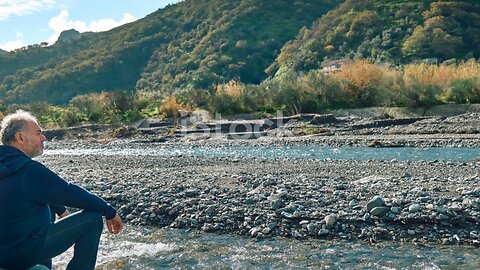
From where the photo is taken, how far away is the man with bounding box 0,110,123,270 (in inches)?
133

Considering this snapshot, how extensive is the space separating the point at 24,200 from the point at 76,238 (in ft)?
1.76

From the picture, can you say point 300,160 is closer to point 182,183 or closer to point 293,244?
point 182,183

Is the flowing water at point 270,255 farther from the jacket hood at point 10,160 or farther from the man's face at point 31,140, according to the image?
the jacket hood at point 10,160

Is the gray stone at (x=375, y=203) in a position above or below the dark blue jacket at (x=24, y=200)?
below

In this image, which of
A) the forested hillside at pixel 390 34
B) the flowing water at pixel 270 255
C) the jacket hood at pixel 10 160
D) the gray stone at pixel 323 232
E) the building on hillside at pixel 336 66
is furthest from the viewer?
the forested hillside at pixel 390 34

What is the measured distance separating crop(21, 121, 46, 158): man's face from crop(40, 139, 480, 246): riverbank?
11.1 feet

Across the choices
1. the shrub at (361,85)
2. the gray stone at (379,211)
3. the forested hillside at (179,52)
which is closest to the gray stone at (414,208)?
the gray stone at (379,211)

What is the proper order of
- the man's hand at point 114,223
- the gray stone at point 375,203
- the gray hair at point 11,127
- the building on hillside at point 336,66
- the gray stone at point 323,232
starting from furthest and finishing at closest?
the building on hillside at point 336,66
the gray stone at point 375,203
the gray stone at point 323,232
the man's hand at point 114,223
the gray hair at point 11,127

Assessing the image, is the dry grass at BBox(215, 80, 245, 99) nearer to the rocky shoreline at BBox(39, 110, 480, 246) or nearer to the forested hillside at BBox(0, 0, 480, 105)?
the forested hillside at BBox(0, 0, 480, 105)

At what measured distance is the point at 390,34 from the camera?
1954 inches

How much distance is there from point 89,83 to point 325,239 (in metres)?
72.5

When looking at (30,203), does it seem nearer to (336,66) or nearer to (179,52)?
(336,66)

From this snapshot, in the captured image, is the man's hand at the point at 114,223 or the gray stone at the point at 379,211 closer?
the man's hand at the point at 114,223

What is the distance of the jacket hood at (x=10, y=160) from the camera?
132 inches
